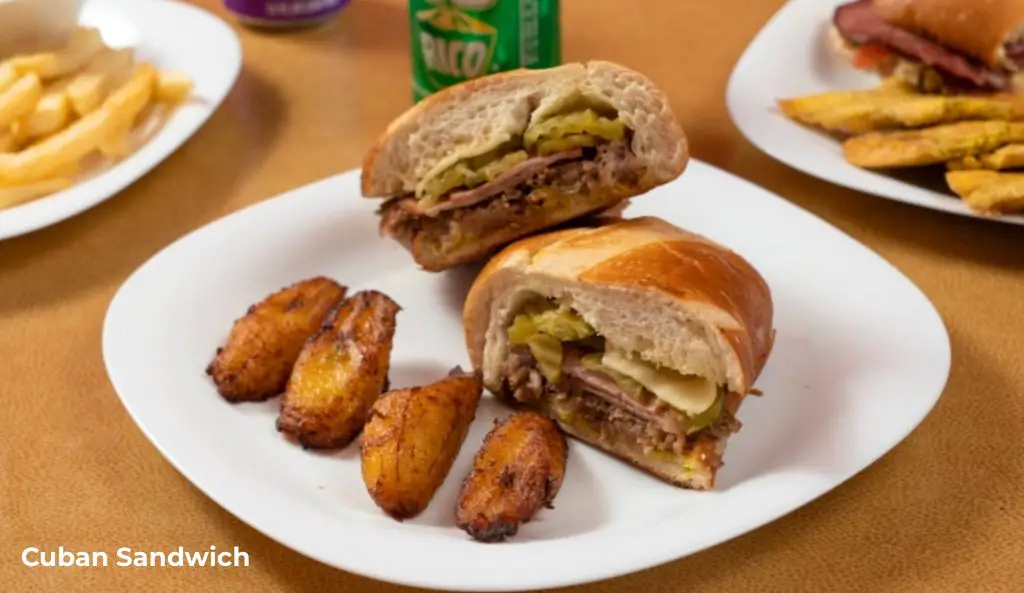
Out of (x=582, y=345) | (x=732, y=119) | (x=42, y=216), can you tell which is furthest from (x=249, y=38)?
(x=582, y=345)

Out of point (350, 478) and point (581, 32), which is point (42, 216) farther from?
point (581, 32)

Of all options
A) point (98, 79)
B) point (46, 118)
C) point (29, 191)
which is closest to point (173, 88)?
point (98, 79)

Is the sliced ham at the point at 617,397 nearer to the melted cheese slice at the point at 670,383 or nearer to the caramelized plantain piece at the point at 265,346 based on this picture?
the melted cheese slice at the point at 670,383

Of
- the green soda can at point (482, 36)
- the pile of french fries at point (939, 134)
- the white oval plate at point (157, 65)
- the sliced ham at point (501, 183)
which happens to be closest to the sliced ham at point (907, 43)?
the pile of french fries at point (939, 134)

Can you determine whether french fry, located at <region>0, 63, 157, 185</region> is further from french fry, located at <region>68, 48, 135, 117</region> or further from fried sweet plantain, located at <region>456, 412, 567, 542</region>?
fried sweet plantain, located at <region>456, 412, 567, 542</region>

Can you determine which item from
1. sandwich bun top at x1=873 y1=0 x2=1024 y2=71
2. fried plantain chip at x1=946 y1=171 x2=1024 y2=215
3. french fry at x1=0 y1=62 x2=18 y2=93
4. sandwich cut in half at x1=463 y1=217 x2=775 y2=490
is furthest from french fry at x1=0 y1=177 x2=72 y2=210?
sandwich bun top at x1=873 y1=0 x2=1024 y2=71
